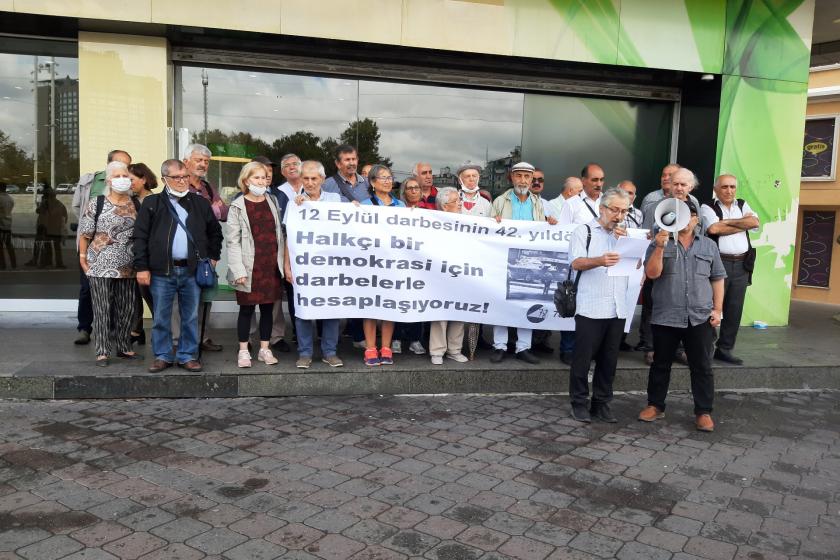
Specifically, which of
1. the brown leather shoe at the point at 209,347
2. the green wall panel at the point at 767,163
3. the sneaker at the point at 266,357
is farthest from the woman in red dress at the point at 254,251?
the green wall panel at the point at 767,163

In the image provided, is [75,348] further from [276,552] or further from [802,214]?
[802,214]

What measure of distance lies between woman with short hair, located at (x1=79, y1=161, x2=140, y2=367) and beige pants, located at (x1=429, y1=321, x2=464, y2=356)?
294 centimetres

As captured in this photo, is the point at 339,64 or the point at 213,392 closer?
the point at 213,392

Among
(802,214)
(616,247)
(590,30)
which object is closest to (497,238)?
(616,247)

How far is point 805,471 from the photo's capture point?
4746 millimetres

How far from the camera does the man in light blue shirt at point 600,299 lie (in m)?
5.37

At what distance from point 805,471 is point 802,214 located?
1127 cm

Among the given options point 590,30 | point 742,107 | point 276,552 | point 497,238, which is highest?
point 590,30

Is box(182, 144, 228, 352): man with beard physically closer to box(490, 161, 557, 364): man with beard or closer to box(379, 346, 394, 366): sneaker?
box(379, 346, 394, 366): sneaker

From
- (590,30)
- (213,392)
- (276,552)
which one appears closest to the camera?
(276,552)

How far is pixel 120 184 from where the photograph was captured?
6.12 metres

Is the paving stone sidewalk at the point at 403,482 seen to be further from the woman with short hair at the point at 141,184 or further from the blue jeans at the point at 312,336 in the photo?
the woman with short hair at the point at 141,184

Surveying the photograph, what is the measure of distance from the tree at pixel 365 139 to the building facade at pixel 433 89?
2 cm

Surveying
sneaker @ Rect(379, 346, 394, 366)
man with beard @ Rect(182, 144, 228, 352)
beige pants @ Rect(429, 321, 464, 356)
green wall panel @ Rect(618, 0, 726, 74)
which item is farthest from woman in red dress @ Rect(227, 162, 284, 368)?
green wall panel @ Rect(618, 0, 726, 74)
